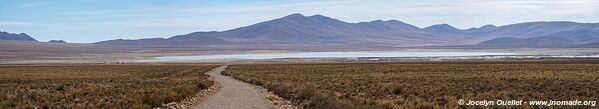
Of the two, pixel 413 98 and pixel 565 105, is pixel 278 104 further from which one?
pixel 565 105

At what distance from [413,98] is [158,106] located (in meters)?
7.77

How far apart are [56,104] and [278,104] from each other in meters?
6.41

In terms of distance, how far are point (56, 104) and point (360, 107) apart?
8822mm

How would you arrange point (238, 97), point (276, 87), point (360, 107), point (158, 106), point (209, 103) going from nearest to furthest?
point (360, 107) < point (158, 106) < point (209, 103) < point (238, 97) < point (276, 87)

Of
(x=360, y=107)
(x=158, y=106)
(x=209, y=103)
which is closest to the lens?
(x=360, y=107)

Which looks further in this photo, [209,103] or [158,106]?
[209,103]

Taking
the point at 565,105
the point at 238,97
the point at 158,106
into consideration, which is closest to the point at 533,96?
the point at 565,105

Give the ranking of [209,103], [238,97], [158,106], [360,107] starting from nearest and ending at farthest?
[360,107]
[158,106]
[209,103]
[238,97]

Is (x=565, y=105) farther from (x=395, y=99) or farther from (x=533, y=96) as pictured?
(x=395, y=99)

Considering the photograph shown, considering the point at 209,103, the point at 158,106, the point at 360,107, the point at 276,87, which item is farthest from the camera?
the point at 276,87

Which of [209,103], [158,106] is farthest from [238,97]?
[158,106]

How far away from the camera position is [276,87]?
1006 inches

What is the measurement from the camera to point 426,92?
72.8 ft

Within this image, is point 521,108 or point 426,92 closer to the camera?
point 521,108
